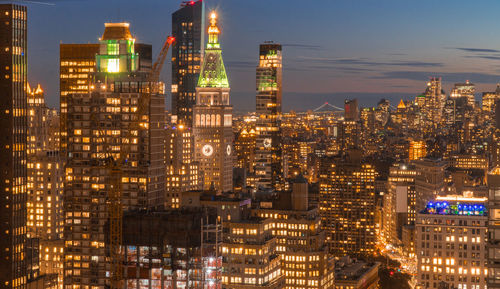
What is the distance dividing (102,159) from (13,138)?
722 inches

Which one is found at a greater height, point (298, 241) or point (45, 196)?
point (45, 196)

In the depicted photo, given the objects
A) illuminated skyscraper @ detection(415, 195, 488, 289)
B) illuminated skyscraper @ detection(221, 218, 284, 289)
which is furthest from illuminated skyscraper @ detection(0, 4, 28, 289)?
illuminated skyscraper @ detection(415, 195, 488, 289)

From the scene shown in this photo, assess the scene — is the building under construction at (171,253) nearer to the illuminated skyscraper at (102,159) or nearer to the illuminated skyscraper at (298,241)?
the illuminated skyscraper at (102,159)

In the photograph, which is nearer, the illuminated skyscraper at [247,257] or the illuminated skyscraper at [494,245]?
the illuminated skyscraper at [494,245]

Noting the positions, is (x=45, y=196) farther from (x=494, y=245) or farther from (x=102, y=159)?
(x=494, y=245)

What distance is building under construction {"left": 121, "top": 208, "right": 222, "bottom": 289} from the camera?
332 feet

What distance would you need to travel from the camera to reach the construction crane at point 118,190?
106 meters

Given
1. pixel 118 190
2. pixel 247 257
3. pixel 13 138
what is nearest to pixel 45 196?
pixel 118 190

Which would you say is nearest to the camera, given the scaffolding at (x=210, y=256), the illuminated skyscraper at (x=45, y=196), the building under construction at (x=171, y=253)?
the building under construction at (x=171, y=253)

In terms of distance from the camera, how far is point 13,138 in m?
126

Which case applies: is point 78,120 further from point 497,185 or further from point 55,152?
point 497,185

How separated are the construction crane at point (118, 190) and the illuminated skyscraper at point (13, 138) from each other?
11963 millimetres

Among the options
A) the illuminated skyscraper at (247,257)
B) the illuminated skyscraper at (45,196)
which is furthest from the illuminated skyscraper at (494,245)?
the illuminated skyscraper at (45,196)

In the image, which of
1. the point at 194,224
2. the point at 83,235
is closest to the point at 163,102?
the point at 83,235
